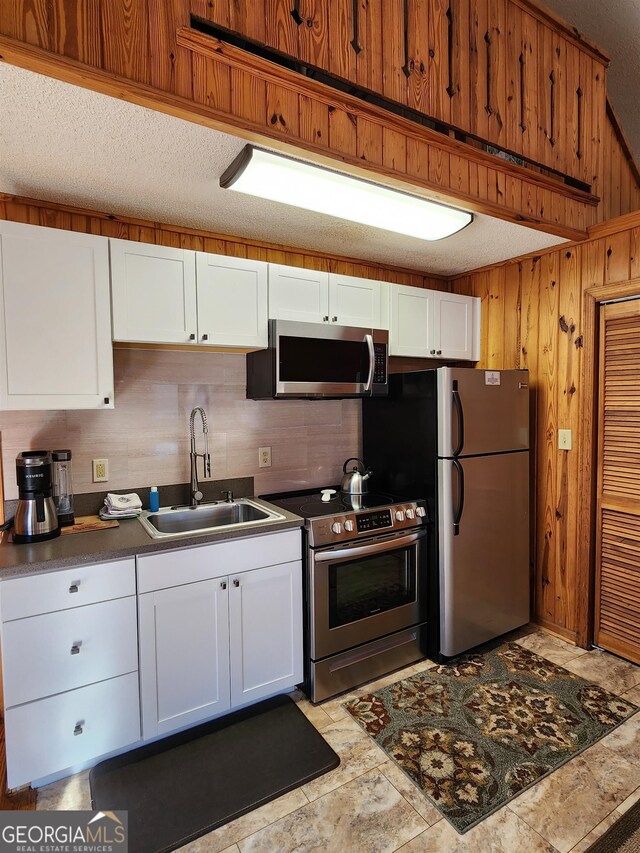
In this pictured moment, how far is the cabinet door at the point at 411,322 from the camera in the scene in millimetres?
2932

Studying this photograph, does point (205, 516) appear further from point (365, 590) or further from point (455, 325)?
point (455, 325)

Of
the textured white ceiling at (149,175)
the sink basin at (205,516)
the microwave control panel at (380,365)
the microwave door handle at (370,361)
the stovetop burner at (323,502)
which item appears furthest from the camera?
the microwave control panel at (380,365)

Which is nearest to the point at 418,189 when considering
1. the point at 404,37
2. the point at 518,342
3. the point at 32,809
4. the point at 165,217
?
the point at 404,37

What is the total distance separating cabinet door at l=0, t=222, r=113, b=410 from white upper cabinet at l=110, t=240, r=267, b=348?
3.2 inches

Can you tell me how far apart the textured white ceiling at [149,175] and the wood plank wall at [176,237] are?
0.20 feet

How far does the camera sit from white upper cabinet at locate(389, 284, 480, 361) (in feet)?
9.69

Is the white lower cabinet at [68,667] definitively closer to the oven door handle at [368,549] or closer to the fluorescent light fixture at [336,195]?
the oven door handle at [368,549]

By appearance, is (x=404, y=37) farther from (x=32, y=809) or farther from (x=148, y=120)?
(x=32, y=809)

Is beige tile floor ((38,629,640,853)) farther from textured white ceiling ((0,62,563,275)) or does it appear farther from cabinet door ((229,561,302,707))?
textured white ceiling ((0,62,563,275))

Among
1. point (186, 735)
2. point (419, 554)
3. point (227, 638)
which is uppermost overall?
point (419, 554)

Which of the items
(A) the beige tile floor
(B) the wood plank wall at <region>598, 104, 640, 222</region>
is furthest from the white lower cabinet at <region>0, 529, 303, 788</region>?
(B) the wood plank wall at <region>598, 104, 640, 222</region>

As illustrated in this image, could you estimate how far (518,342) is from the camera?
123 inches

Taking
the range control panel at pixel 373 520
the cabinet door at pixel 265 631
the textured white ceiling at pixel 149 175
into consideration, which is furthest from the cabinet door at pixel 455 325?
the cabinet door at pixel 265 631

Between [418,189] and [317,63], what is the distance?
625 millimetres
